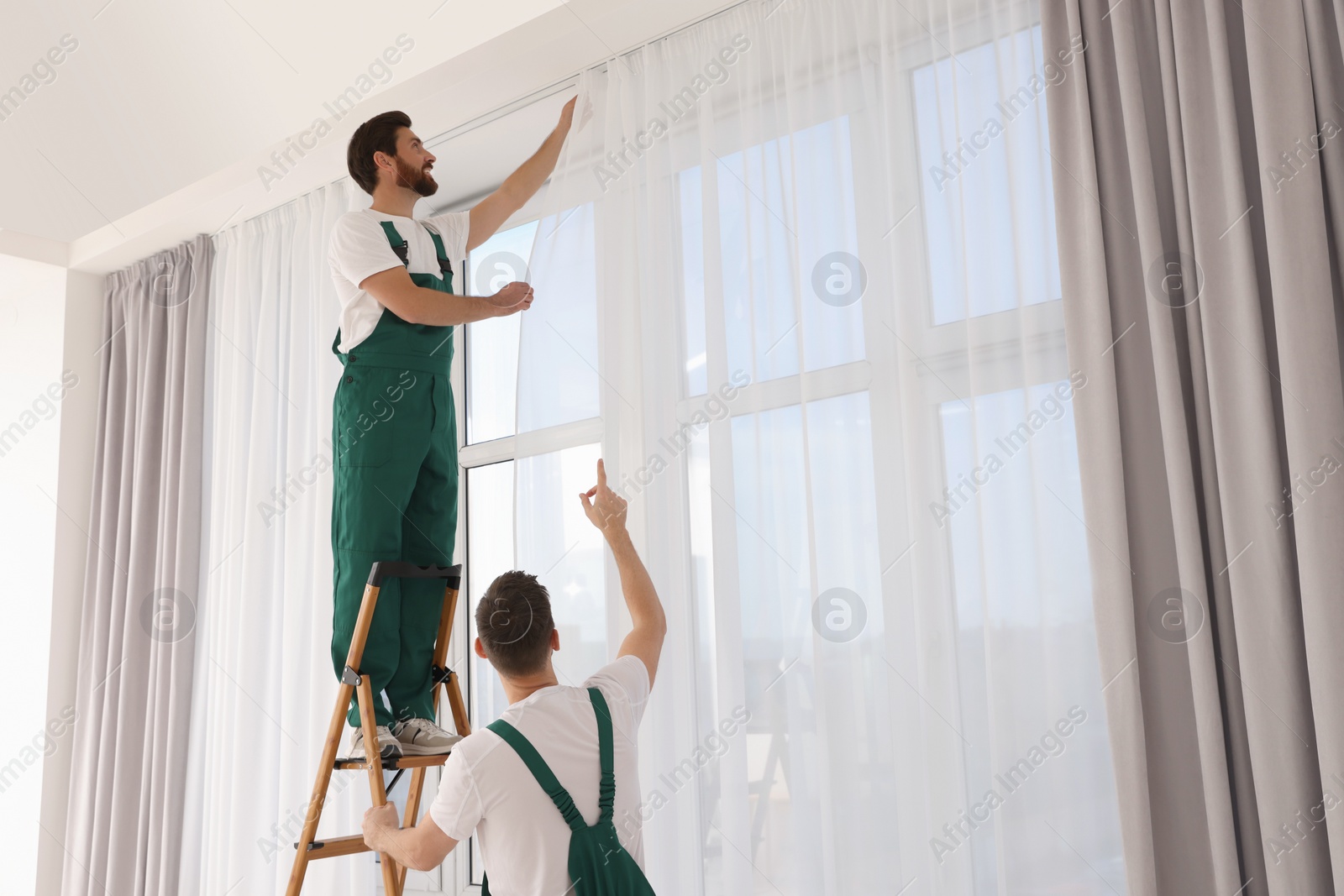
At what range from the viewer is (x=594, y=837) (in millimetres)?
1515

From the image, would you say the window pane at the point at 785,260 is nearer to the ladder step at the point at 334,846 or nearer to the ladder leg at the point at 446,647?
the ladder leg at the point at 446,647

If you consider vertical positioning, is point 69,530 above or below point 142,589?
above

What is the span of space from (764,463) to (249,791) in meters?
2.08

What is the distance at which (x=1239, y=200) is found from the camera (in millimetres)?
1813

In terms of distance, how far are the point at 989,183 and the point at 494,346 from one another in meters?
1.76

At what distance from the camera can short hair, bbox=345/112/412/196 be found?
2.10 metres

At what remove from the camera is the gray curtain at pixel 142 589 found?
3574 mm

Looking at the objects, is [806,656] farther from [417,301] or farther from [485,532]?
[485,532]

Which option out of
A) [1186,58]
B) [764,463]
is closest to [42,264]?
[764,463]

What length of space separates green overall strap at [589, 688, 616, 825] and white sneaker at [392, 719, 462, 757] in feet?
1.29

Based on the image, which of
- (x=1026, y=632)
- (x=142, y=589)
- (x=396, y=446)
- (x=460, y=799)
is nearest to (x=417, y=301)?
(x=396, y=446)

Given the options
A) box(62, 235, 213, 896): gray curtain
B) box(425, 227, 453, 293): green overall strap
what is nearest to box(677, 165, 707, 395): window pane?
box(425, 227, 453, 293): green overall strap

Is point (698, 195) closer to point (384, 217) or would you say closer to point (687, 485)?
point (687, 485)

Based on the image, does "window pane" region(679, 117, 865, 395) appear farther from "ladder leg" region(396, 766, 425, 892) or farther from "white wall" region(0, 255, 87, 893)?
"white wall" region(0, 255, 87, 893)
